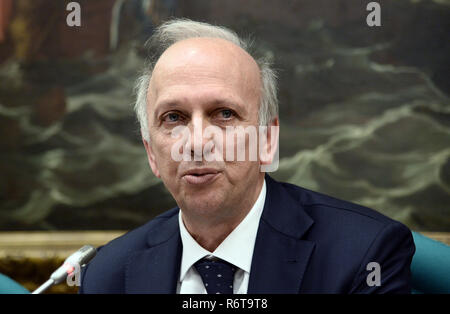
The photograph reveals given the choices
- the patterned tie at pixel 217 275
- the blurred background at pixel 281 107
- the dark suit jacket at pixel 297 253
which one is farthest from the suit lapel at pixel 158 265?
the blurred background at pixel 281 107

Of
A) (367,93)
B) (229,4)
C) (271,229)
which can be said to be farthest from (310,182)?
(271,229)

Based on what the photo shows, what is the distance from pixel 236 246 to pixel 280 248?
156 mm

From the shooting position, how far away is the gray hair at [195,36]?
198 cm

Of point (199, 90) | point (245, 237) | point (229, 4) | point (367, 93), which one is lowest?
point (245, 237)

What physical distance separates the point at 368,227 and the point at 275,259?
33cm

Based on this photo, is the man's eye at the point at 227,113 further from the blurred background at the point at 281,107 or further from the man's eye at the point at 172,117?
the blurred background at the point at 281,107

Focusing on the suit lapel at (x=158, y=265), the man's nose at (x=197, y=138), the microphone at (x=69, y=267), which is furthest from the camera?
the suit lapel at (x=158, y=265)

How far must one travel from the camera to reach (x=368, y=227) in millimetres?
1799

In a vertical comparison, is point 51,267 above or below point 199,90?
below

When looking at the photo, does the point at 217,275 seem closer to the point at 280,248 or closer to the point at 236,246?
the point at 236,246

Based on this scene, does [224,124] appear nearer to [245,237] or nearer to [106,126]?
[245,237]

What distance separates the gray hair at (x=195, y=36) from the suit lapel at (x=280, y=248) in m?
0.32

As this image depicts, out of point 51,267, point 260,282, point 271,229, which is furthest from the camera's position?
point 51,267

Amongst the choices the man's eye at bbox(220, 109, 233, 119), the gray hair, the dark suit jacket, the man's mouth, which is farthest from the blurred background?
the man's mouth
